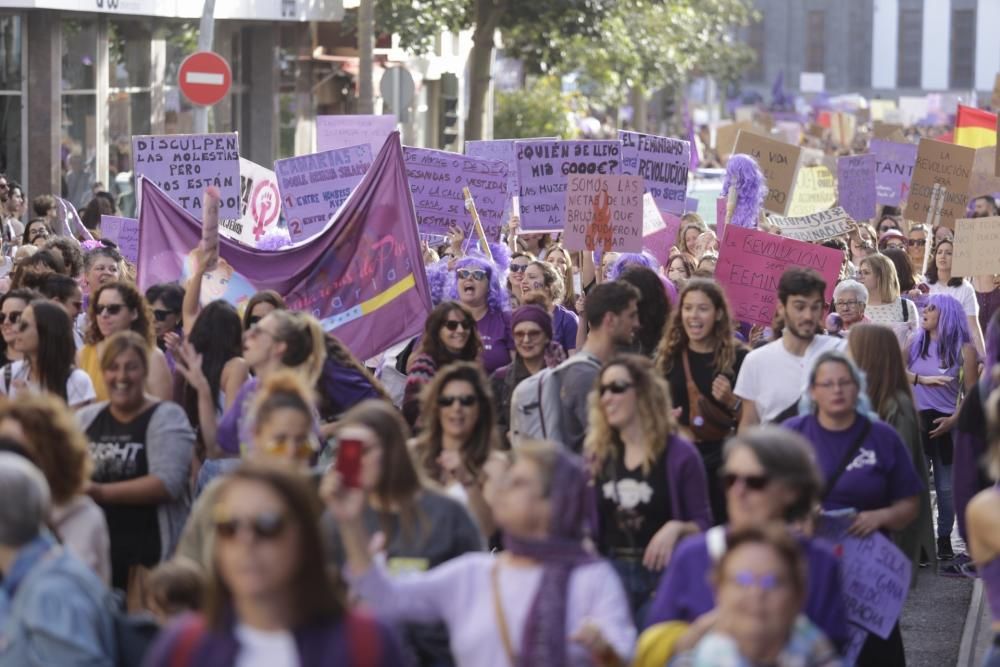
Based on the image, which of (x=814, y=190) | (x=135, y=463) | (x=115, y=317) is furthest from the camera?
(x=814, y=190)

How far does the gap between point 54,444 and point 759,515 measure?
183 cm

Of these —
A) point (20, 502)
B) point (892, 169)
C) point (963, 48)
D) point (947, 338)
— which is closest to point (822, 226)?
point (947, 338)

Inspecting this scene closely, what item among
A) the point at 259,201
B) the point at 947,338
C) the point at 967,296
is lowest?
the point at 947,338

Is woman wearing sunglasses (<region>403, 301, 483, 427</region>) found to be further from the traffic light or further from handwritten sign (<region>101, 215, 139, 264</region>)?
the traffic light

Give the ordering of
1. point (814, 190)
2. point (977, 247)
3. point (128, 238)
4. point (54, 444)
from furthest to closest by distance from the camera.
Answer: point (814, 190)
point (128, 238)
point (977, 247)
point (54, 444)

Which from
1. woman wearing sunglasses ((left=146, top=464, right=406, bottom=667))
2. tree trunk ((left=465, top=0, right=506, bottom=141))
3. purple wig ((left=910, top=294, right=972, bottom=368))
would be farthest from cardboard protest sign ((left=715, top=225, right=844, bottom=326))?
tree trunk ((left=465, top=0, right=506, bottom=141))

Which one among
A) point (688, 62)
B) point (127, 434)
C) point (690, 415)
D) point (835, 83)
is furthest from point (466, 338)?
point (835, 83)

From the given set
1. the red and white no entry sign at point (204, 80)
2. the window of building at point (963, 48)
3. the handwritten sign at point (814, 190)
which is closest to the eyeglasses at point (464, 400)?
the handwritten sign at point (814, 190)

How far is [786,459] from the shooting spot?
5.19 metres

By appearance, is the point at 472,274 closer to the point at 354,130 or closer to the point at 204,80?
the point at 354,130

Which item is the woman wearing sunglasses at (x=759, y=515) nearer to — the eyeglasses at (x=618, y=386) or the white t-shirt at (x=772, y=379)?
the eyeglasses at (x=618, y=386)

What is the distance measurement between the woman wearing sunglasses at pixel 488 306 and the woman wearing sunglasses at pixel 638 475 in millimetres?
3168

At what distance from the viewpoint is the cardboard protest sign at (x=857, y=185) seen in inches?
697

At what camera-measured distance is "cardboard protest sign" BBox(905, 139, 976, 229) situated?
52.8 feet
